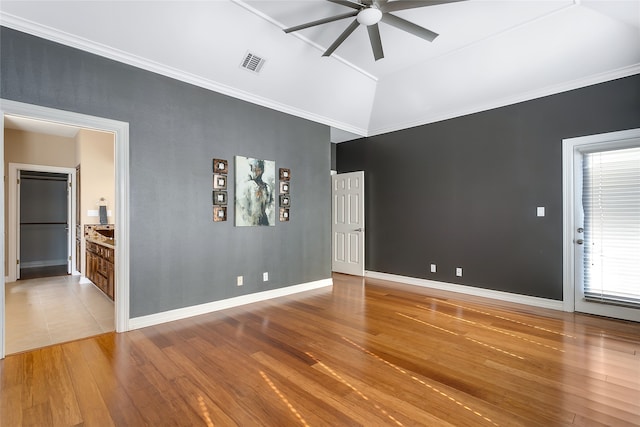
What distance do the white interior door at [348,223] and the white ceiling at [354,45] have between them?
6.55 feet

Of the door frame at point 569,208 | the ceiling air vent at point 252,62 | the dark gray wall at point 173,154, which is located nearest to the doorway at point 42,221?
the dark gray wall at point 173,154

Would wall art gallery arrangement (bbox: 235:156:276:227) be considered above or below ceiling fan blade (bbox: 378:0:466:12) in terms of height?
below

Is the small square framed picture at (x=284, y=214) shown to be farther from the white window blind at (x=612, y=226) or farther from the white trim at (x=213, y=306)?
the white window blind at (x=612, y=226)

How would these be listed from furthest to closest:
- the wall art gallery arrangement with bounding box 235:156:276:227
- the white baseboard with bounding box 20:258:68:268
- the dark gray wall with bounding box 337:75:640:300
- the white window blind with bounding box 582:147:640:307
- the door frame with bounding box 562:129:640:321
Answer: the white baseboard with bounding box 20:258:68:268 → the wall art gallery arrangement with bounding box 235:156:276:227 → the dark gray wall with bounding box 337:75:640:300 → the door frame with bounding box 562:129:640:321 → the white window blind with bounding box 582:147:640:307

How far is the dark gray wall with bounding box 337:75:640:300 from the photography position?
13.2 ft

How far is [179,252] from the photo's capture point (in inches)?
145

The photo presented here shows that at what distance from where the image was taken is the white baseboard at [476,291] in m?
4.13

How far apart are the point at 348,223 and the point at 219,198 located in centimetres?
309

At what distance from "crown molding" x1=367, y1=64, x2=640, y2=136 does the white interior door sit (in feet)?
4.54

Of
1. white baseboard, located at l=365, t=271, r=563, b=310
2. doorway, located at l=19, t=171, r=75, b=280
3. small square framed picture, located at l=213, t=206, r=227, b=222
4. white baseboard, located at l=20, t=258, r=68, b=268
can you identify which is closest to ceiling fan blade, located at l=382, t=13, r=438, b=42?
small square framed picture, located at l=213, t=206, r=227, b=222

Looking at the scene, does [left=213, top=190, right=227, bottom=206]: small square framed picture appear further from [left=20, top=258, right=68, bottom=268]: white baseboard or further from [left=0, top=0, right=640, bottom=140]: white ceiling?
[left=20, top=258, right=68, bottom=268]: white baseboard

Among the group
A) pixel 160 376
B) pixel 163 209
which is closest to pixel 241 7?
pixel 163 209

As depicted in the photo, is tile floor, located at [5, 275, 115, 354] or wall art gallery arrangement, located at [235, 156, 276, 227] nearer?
tile floor, located at [5, 275, 115, 354]

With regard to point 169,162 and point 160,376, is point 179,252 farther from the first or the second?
point 160,376
